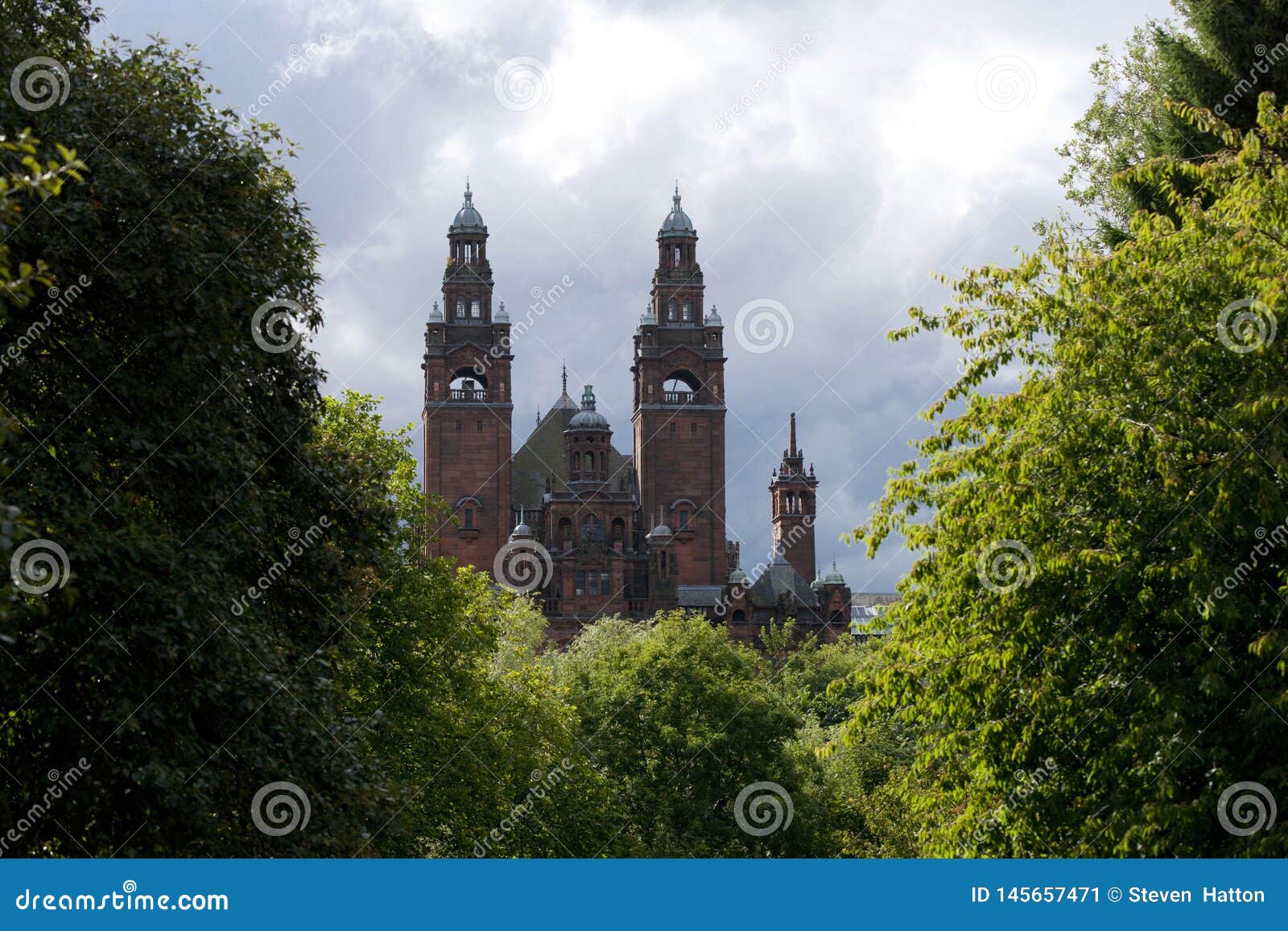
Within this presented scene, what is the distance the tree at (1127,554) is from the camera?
53.7 feet

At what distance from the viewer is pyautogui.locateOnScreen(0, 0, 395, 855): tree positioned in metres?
15.2

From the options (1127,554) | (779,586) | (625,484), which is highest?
(625,484)

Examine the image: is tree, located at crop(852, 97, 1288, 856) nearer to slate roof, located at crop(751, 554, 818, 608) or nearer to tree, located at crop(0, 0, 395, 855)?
tree, located at crop(0, 0, 395, 855)

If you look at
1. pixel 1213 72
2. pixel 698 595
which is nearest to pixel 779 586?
pixel 698 595

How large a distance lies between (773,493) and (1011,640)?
9445cm

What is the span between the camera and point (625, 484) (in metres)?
108

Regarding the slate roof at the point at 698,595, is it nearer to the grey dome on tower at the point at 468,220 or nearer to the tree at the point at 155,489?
the grey dome on tower at the point at 468,220

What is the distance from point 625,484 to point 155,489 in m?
90.9

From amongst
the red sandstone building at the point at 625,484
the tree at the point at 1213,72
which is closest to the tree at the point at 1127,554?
the tree at the point at 1213,72

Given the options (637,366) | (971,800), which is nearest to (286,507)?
(971,800)

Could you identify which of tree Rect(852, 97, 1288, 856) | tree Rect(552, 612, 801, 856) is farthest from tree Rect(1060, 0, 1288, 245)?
tree Rect(552, 612, 801, 856)

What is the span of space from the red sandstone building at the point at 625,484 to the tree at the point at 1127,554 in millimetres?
82193

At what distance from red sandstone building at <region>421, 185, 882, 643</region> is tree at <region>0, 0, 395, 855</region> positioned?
8281 centimetres

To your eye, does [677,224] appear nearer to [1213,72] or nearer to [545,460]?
[545,460]
